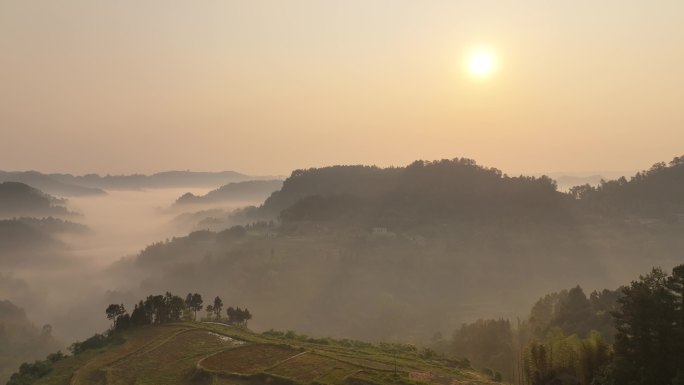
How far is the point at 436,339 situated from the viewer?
133750 mm

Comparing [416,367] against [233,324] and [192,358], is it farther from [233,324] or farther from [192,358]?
[233,324]

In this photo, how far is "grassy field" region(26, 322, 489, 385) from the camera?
5062 centimetres

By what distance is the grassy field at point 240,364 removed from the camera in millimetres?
50625

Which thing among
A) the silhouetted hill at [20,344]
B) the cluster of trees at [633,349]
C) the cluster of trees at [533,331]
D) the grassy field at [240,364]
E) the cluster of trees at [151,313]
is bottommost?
the silhouetted hill at [20,344]

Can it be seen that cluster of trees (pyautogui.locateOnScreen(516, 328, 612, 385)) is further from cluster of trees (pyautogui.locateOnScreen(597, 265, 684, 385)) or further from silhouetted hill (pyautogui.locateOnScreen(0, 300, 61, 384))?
silhouetted hill (pyautogui.locateOnScreen(0, 300, 61, 384))

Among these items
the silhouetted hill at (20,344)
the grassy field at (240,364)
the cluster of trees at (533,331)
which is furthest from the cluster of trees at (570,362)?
the silhouetted hill at (20,344)

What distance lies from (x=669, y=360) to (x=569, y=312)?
73.7m

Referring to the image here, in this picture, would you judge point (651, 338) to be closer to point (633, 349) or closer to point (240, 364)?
point (633, 349)

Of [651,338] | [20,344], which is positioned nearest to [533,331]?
[651,338]

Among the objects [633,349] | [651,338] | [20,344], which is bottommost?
[20,344]

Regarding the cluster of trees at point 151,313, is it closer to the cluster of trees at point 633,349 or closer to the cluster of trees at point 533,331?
the cluster of trees at point 533,331

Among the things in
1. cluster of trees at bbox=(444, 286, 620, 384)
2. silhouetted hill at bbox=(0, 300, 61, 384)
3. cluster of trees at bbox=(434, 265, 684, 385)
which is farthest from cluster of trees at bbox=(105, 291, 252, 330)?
silhouetted hill at bbox=(0, 300, 61, 384)

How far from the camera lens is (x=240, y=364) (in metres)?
55.6

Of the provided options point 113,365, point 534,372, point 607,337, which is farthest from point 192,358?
point 607,337
